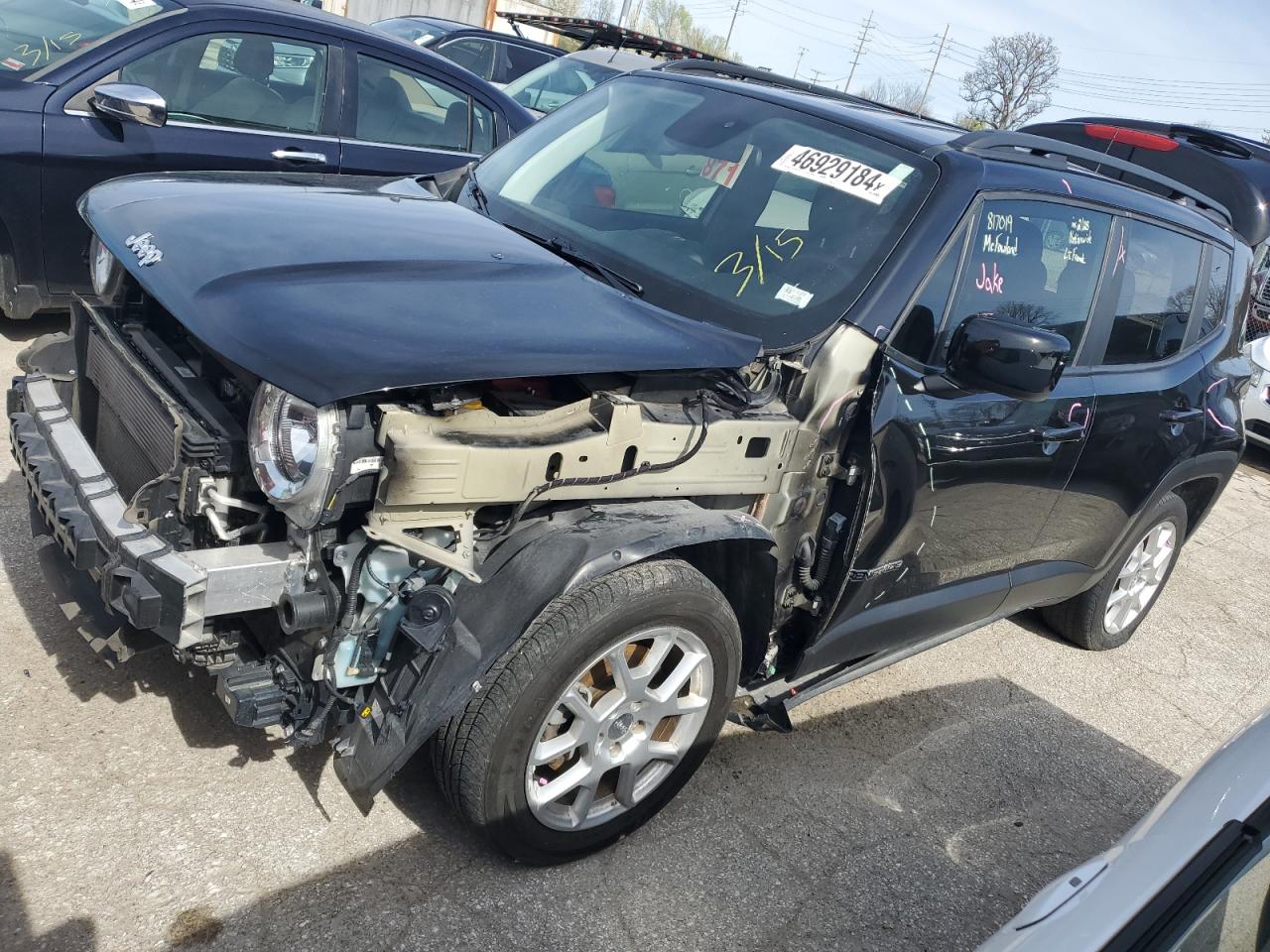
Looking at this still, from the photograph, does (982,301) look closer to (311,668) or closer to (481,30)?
(311,668)

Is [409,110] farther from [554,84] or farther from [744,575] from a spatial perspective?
[554,84]

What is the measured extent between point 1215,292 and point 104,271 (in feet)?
13.7

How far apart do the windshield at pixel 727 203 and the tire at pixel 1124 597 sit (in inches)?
85.7

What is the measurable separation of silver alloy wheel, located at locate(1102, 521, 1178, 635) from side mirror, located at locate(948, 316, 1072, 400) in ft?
6.78

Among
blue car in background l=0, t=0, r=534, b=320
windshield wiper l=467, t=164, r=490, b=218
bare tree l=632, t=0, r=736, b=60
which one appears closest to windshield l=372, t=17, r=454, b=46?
blue car in background l=0, t=0, r=534, b=320

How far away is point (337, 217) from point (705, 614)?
1.50 metres

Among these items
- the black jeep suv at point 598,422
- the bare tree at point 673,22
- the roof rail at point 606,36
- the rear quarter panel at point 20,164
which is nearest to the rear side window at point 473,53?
the roof rail at point 606,36

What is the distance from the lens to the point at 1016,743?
4027mm

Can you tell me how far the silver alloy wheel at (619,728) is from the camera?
106 inches

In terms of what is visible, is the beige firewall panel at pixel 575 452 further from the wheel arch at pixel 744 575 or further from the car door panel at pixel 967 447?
the car door panel at pixel 967 447

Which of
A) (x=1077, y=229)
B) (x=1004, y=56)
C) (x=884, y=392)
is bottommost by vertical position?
(x=884, y=392)

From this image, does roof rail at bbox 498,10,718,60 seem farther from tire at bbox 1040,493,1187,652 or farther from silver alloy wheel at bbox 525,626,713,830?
silver alloy wheel at bbox 525,626,713,830

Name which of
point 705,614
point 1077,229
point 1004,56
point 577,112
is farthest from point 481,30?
point 1004,56

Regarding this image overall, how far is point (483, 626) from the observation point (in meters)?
2.41
